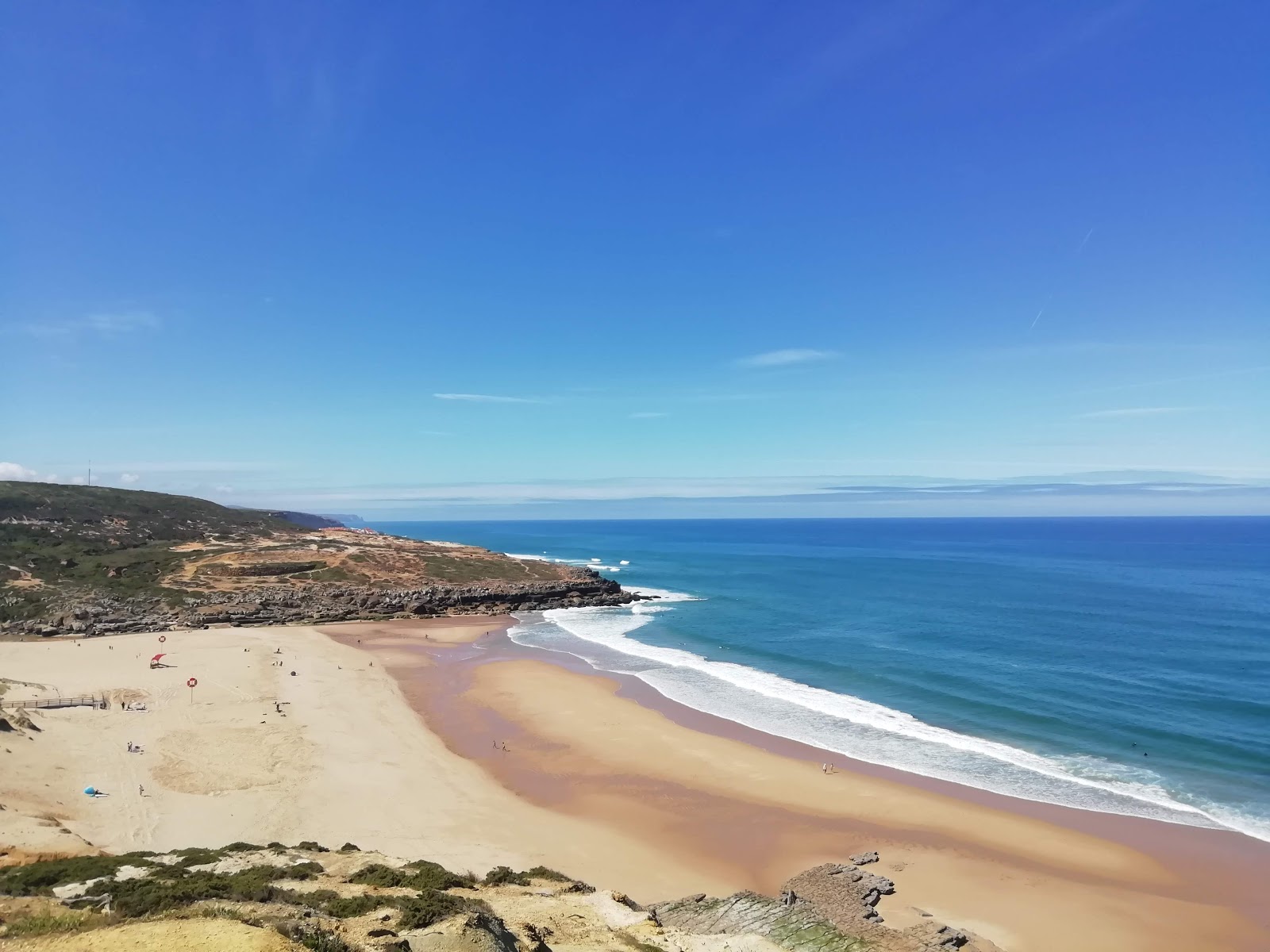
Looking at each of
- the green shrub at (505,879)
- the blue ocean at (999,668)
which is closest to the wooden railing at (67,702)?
the green shrub at (505,879)

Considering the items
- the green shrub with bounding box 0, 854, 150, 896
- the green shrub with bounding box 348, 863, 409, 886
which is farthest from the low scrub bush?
the green shrub with bounding box 0, 854, 150, 896

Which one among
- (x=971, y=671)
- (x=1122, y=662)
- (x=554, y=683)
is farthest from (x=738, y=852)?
(x=1122, y=662)

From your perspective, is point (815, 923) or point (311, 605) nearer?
point (815, 923)

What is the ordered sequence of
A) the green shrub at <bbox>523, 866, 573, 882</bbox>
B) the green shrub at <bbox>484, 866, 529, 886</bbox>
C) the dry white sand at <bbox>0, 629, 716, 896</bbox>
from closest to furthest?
the green shrub at <bbox>484, 866, 529, 886</bbox>, the green shrub at <bbox>523, 866, 573, 882</bbox>, the dry white sand at <bbox>0, 629, 716, 896</bbox>

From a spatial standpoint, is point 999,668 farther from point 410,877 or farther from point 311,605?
point 311,605

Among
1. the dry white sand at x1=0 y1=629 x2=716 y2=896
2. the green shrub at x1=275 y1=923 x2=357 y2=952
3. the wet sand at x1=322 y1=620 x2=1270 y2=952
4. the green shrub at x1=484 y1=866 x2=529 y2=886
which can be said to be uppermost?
the green shrub at x1=275 y1=923 x2=357 y2=952

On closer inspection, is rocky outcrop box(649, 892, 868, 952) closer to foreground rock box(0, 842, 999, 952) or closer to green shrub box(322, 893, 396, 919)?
foreground rock box(0, 842, 999, 952)

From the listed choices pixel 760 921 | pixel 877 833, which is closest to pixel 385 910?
pixel 760 921
